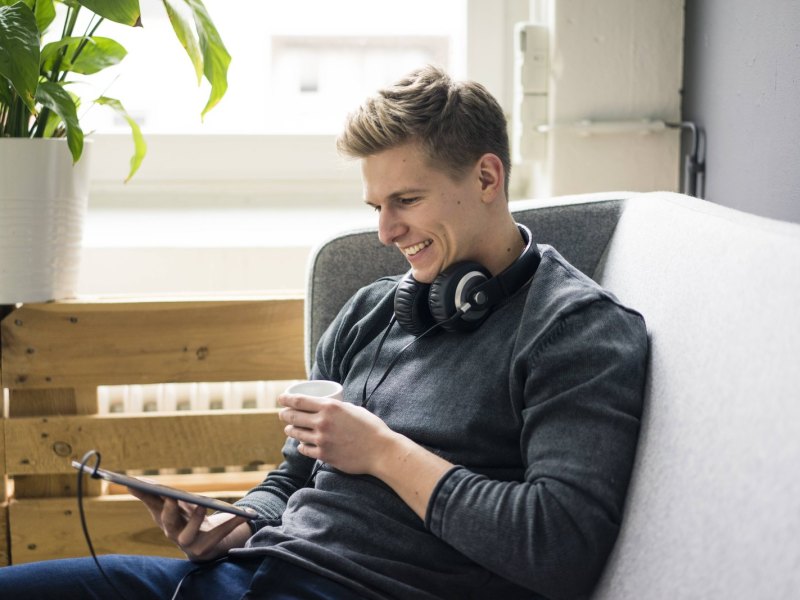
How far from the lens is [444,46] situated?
2375 mm

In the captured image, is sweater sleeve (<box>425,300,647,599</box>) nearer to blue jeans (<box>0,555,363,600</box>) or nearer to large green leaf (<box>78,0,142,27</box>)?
blue jeans (<box>0,555,363,600</box>)

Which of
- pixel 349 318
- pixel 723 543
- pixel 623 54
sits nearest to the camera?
pixel 723 543

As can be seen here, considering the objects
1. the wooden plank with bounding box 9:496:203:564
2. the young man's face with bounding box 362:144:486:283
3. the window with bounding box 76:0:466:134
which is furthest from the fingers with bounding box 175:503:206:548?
the window with bounding box 76:0:466:134

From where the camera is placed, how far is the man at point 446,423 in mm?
946

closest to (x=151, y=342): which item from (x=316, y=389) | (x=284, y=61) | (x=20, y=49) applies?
(x=20, y=49)

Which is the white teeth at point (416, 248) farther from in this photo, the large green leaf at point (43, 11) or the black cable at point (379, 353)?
the large green leaf at point (43, 11)

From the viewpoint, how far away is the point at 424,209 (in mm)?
1204

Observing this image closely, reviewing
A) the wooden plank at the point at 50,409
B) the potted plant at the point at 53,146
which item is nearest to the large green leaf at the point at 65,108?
the potted plant at the point at 53,146

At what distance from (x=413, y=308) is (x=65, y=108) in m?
0.73

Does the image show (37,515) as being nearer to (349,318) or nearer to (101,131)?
(349,318)

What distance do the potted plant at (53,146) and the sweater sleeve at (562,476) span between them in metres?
0.91

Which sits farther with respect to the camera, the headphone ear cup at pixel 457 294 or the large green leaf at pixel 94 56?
the large green leaf at pixel 94 56

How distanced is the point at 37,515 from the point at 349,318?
839mm

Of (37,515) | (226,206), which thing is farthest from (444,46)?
(37,515)
